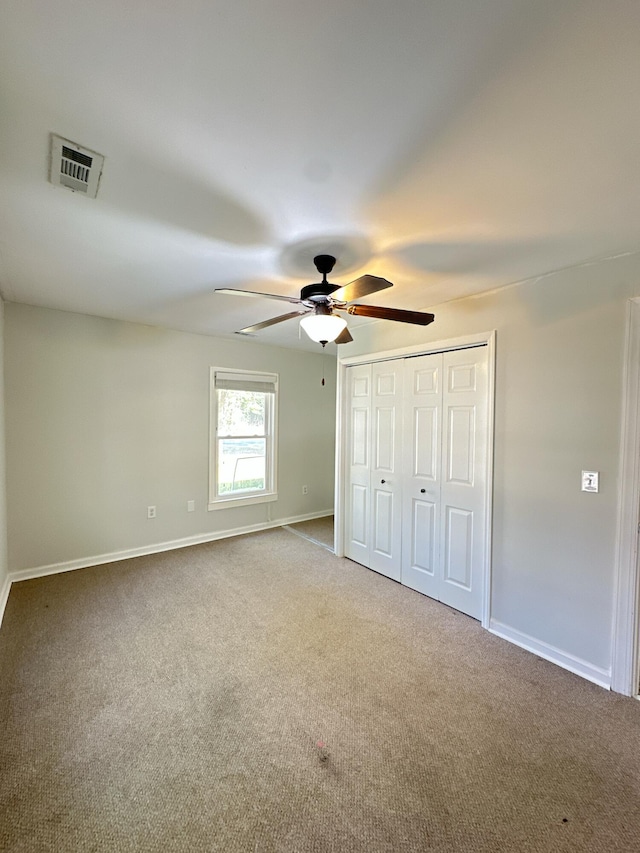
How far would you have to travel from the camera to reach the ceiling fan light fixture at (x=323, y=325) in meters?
2.01

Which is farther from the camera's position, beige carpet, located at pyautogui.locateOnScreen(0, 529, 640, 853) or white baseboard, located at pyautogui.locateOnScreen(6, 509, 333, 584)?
white baseboard, located at pyautogui.locateOnScreen(6, 509, 333, 584)

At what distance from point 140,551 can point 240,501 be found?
1.24m

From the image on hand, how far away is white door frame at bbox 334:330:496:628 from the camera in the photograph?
8.75ft

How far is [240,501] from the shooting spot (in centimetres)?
468

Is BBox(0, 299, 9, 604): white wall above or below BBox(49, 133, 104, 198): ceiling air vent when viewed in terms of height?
below

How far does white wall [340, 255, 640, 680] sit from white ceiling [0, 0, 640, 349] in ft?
1.05

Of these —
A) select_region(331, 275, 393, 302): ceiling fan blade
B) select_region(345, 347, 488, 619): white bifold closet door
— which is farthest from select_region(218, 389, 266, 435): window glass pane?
select_region(331, 275, 393, 302): ceiling fan blade

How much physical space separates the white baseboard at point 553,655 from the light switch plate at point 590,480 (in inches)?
41.5

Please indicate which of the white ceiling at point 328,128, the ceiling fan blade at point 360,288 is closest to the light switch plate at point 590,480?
the white ceiling at point 328,128

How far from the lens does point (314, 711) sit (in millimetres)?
1905

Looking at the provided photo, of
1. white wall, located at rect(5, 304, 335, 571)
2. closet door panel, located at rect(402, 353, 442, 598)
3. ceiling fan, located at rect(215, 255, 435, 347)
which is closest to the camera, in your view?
ceiling fan, located at rect(215, 255, 435, 347)

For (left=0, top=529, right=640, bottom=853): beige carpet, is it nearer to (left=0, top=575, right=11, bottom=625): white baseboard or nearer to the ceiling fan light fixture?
(left=0, top=575, right=11, bottom=625): white baseboard

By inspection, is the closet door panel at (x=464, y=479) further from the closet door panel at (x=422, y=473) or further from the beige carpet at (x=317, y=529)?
the beige carpet at (x=317, y=529)

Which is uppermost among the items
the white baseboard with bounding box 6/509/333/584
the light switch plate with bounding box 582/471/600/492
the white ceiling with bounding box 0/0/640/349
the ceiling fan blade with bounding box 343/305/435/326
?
the white ceiling with bounding box 0/0/640/349
